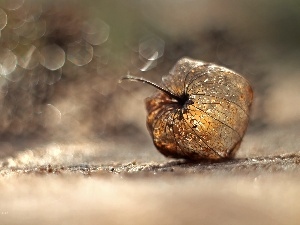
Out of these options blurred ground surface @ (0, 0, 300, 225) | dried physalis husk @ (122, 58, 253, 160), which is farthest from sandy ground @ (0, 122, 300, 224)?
dried physalis husk @ (122, 58, 253, 160)

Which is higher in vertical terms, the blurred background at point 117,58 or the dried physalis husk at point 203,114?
the blurred background at point 117,58

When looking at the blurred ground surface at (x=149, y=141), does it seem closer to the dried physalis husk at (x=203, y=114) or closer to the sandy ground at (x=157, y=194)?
the sandy ground at (x=157, y=194)

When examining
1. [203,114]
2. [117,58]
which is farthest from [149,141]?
[203,114]

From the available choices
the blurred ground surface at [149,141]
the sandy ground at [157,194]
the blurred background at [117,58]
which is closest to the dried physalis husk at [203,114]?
the blurred ground surface at [149,141]

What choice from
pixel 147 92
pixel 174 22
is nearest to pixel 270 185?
pixel 147 92

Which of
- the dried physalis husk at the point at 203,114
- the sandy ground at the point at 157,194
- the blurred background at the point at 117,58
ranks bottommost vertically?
the sandy ground at the point at 157,194

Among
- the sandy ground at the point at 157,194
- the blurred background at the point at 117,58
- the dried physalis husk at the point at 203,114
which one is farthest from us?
the blurred background at the point at 117,58
